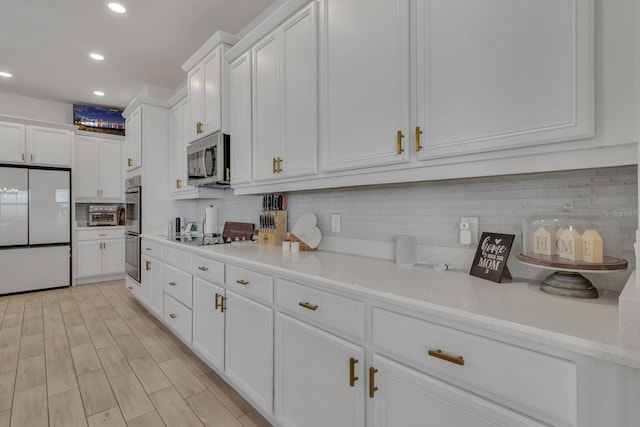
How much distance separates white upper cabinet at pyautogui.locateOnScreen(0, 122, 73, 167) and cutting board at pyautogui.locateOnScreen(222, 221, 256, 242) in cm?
334

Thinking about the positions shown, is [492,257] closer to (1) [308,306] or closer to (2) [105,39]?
(1) [308,306]

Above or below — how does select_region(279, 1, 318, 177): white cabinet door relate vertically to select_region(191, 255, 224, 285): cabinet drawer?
above

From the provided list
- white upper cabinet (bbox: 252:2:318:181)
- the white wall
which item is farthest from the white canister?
the white wall

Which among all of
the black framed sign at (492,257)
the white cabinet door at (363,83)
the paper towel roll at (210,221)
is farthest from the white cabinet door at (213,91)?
the black framed sign at (492,257)

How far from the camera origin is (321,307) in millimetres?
1330

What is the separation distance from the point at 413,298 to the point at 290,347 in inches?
29.3

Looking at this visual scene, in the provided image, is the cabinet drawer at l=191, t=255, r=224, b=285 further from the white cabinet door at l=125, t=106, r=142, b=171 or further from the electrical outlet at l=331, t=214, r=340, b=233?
the white cabinet door at l=125, t=106, r=142, b=171

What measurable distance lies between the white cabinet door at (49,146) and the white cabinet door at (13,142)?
7 centimetres

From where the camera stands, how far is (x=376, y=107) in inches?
59.0

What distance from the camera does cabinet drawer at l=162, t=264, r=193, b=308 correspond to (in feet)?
8.18

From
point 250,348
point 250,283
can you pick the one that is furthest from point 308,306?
point 250,348

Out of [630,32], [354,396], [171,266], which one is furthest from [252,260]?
[630,32]

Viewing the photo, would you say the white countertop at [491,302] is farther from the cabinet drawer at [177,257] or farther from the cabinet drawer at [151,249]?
the cabinet drawer at [151,249]

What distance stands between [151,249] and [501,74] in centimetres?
343
